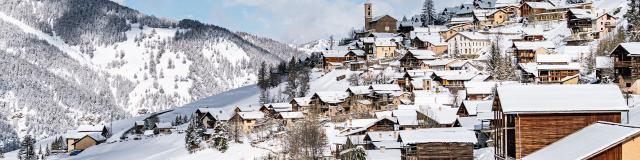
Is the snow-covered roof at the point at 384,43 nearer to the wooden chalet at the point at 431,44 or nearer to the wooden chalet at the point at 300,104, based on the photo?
the wooden chalet at the point at 431,44

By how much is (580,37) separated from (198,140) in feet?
164

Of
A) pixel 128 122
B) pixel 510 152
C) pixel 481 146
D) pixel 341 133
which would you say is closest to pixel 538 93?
pixel 510 152

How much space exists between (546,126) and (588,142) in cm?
384

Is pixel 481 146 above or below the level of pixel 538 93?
below

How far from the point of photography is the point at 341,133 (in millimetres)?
76312

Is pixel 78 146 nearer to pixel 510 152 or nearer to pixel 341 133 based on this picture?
pixel 341 133

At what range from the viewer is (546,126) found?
33.2 m

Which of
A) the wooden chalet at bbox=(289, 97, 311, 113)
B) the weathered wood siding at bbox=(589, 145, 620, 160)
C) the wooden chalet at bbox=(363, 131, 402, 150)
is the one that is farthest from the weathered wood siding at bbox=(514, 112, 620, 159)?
the wooden chalet at bbox=(289, 97, 311, 113)

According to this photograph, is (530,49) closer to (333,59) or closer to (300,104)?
(300,104)

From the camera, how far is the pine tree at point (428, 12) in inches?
6132

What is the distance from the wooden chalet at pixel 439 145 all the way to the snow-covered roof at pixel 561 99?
57.1ft

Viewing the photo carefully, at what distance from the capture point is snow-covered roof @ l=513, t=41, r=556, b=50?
3467 inches

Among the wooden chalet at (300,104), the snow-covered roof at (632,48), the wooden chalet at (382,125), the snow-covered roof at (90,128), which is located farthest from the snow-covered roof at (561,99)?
the snow-covered roof at (90,128)

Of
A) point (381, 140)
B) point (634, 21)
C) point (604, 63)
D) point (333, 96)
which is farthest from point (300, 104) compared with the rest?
point (604, 63)
